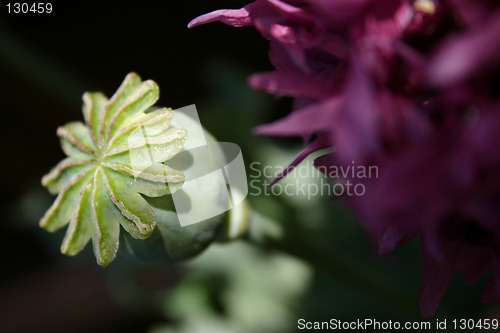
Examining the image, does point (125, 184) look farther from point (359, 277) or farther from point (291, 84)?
point (359, 277)

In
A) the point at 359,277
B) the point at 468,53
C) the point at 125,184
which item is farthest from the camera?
the point at 359,277

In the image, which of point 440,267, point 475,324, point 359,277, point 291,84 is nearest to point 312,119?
point 291,84

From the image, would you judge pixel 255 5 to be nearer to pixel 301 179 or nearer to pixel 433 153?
pixel 433 153

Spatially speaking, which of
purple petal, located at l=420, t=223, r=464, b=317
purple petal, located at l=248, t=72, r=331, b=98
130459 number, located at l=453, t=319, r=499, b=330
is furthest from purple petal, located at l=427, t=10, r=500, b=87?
130459 number, located at l=453, t=319, r=499, b=330

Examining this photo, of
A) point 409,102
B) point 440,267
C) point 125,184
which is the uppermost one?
point 409,102

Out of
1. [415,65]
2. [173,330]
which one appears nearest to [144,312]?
[173,330]

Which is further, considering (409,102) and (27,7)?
(27,7)

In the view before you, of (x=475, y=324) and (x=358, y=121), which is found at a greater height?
(x=358, y=121)
